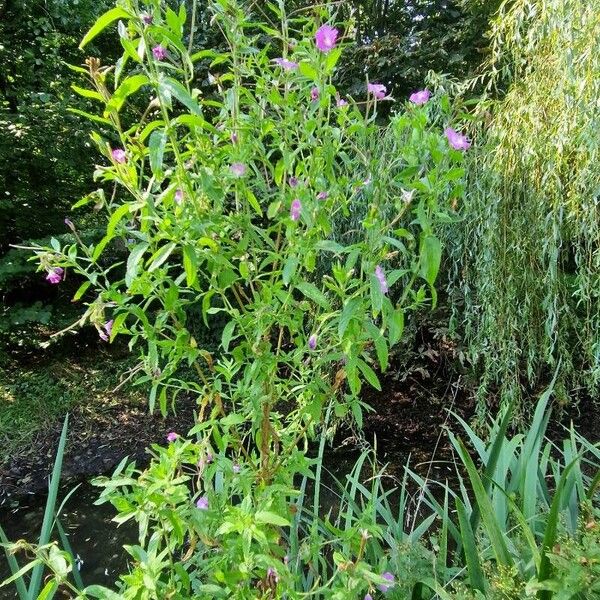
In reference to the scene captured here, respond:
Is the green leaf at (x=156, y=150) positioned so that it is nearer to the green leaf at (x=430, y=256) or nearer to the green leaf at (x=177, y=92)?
the green leaf at (x=177, y=92)

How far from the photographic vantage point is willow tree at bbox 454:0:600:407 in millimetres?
2010

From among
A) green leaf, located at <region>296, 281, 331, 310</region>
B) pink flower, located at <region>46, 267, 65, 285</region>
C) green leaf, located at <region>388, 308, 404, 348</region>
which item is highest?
pink flower, located at <region>46, 267, 65, 285</region>

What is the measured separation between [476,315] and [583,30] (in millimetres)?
1393

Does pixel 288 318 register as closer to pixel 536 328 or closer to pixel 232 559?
pixel 232 559

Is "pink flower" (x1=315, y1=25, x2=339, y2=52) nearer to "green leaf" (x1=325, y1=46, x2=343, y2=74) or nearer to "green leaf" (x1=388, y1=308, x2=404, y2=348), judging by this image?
"green leaf" (x1=325, y1=46, x2=343, y2=74)

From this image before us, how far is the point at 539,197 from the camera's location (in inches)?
87.2

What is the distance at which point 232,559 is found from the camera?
86 centimetres

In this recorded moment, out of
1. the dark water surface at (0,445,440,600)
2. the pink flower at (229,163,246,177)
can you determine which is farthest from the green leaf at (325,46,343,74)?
the dark water surface at (0,445,440,600)

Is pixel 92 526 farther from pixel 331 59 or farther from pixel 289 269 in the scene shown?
pixel 331 59

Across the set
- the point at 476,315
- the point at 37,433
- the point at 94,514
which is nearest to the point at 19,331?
the point at 37,433

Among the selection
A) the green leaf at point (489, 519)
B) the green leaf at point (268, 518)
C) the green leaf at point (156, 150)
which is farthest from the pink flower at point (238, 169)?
the green leaf at point (489, 519)

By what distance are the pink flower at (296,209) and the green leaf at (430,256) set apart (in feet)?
0.70

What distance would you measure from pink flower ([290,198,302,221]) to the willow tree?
58.1 inches

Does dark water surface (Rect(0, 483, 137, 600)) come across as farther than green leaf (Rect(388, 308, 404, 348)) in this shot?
Yes
